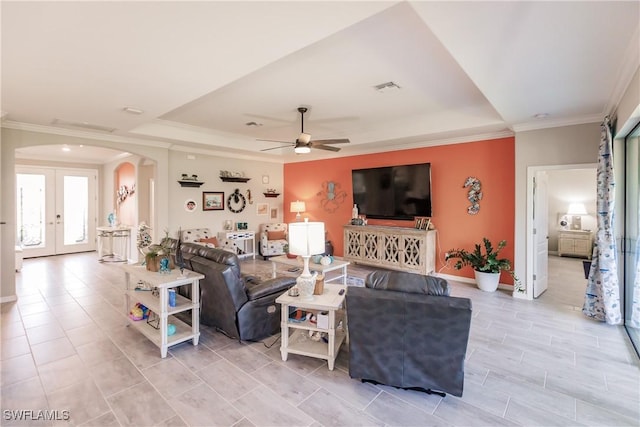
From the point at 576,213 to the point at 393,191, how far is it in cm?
541

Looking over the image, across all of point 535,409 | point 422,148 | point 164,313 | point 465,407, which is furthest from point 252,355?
point 422,148

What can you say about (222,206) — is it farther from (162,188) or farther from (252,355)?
(252,355)

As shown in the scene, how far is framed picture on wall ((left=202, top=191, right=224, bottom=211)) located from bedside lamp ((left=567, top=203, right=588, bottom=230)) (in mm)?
8867

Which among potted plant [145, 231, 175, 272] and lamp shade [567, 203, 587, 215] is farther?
lamp shade [567, 203, 587, 215]

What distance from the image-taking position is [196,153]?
22.1ft

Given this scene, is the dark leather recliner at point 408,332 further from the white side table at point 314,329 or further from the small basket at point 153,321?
the small basket at point 153,321

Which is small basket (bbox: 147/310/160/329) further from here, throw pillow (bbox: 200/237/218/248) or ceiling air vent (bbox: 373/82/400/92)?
ceiling air vent (bbox: 373/82/400/92)

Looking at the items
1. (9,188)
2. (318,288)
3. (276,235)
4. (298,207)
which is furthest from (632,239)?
A: (9,188)

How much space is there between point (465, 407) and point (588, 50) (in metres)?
2.84

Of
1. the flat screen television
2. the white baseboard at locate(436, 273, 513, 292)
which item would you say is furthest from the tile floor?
the flat screen television

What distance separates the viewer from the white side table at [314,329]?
257 cm

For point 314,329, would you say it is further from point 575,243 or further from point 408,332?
point 575,243

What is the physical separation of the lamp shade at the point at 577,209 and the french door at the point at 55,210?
12.9 m

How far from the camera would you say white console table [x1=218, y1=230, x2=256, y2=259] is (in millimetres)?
7066
